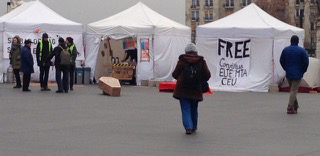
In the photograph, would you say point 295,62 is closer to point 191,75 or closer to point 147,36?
point 191,75

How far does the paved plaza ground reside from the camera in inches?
429

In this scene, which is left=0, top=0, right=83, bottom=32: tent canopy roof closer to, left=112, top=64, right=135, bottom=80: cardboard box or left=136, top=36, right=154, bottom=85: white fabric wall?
left=112, top=64, right=135, bottom=80: cardboard box

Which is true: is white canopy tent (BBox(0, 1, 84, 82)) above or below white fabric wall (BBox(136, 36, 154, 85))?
above

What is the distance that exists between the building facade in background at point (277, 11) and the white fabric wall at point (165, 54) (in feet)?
153

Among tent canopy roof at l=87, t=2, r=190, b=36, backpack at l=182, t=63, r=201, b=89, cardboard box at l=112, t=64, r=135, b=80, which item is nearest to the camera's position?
backpack at l=182, t=63, r=201, b=89

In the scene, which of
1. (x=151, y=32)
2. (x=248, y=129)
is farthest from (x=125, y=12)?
(x=248, y=129)

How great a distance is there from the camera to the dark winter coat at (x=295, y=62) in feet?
57.0

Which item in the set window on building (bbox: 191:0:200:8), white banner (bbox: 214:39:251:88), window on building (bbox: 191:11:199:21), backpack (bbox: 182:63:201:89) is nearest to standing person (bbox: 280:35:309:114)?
backpack (bbox: 182:63:201:89)

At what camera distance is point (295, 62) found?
1747 cm

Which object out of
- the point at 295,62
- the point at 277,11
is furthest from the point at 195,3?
the point at 295,62

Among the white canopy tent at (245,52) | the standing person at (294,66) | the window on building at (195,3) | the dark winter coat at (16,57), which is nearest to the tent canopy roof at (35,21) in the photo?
the dark winter coat at (16,57)

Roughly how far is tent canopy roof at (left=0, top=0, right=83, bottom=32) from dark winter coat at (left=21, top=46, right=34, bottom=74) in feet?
21.7

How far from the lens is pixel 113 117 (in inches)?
630

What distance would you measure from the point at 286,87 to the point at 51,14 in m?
10.8
